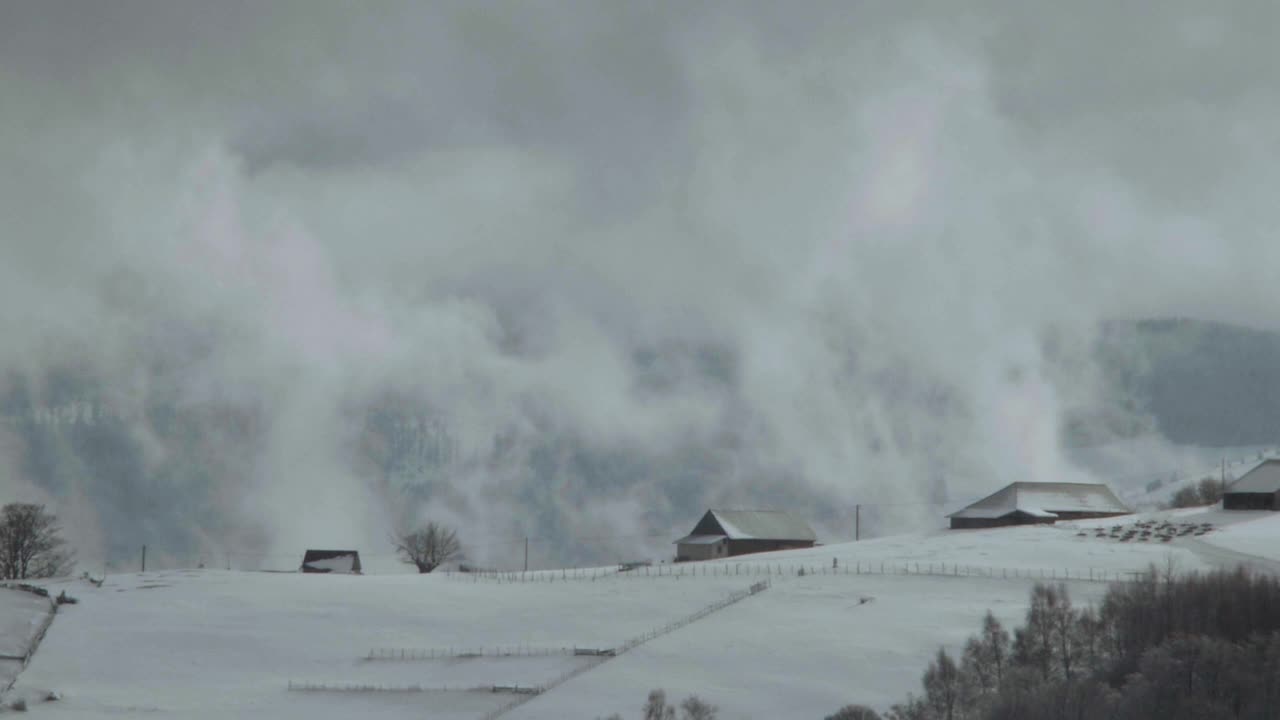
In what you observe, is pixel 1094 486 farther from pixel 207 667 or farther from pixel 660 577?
pixel 207 667

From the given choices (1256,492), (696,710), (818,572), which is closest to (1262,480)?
(1256,492)

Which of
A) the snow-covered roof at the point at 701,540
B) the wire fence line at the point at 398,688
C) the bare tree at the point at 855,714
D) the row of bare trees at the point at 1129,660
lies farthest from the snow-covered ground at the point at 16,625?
the snow-covered roof at the point at 701,540

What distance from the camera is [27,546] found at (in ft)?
455

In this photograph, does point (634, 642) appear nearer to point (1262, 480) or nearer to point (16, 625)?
point (16, 625)

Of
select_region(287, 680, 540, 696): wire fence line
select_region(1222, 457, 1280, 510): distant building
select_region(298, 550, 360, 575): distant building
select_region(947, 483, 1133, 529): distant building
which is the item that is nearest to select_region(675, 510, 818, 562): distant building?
select_region(947, 483, 1133, 529): distant building

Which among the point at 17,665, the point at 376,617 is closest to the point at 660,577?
the point at 376,617

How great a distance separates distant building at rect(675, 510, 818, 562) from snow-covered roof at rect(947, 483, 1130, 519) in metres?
16.6

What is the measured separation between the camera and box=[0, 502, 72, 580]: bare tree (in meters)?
137

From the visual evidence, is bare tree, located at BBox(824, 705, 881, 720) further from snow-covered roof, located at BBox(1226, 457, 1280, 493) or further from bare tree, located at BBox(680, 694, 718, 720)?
snow-covered roof, located at BBox(1226, 457, 1280, 493)

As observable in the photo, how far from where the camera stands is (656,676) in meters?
74.8

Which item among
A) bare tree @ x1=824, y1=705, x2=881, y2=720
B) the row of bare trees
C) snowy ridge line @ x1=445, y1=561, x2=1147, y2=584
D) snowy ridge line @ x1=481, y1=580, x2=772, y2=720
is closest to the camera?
the row of bare trees

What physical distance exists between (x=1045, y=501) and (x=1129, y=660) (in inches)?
3015

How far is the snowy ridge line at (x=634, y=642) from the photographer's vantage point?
72000 millimetres

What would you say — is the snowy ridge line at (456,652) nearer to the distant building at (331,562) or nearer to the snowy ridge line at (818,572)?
the snowy ridge line at (818,572)
